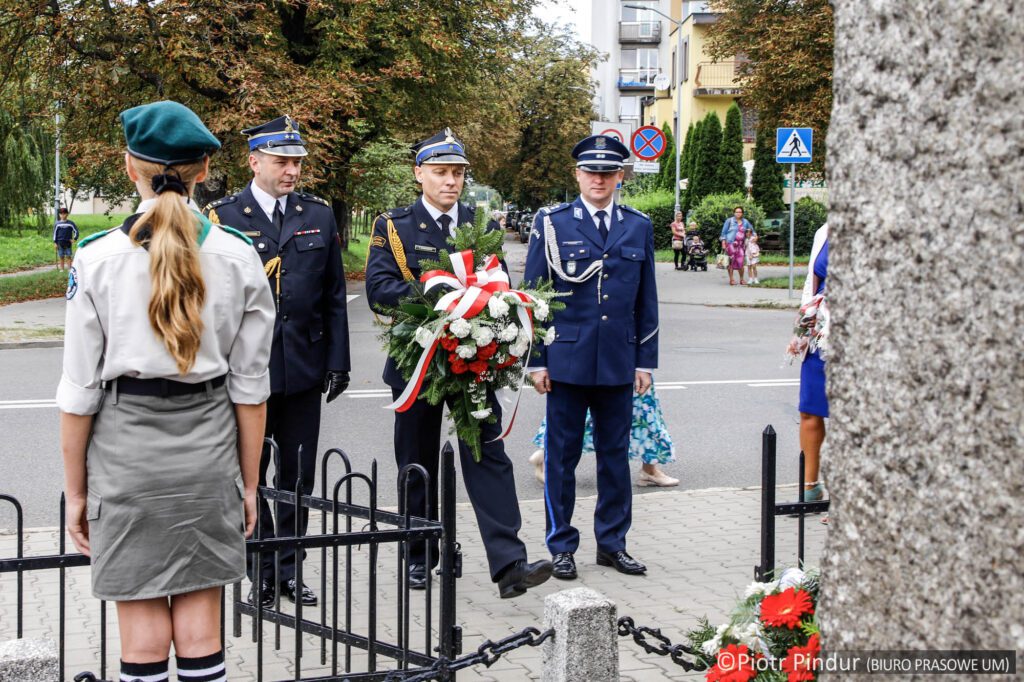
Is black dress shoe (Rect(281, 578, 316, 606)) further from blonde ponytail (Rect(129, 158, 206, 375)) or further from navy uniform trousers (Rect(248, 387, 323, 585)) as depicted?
blonde ponytail (Rect(129, 158, 206, 375))

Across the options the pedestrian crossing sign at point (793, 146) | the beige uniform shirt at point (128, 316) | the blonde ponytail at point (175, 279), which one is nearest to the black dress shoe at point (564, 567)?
the beige uniform shirt at point (128, 316)

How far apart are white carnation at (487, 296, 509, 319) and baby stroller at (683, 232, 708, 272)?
29847mm

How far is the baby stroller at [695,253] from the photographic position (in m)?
34.3

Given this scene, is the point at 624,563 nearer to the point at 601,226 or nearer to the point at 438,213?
the point at 601,226

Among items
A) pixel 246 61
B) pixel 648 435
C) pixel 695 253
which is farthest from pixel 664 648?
pixel 695 253

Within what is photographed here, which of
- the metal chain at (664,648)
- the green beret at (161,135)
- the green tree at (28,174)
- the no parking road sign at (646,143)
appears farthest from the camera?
the green tree at (28,174)

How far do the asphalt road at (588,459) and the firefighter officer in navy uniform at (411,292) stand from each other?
6.20 ft

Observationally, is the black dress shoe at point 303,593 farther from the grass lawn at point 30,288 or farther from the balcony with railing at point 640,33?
the balcony with railing at point 640,33

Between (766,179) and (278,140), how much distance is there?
42518mm

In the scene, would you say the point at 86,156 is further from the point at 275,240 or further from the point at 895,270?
the point at 895,270

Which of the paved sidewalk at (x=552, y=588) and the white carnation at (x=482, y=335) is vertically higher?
the white carnation at (x=482, y=335)

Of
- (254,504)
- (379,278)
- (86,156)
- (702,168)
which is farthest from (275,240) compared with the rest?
(702,168)

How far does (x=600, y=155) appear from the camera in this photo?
5883 millimetres

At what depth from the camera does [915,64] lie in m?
1.94
